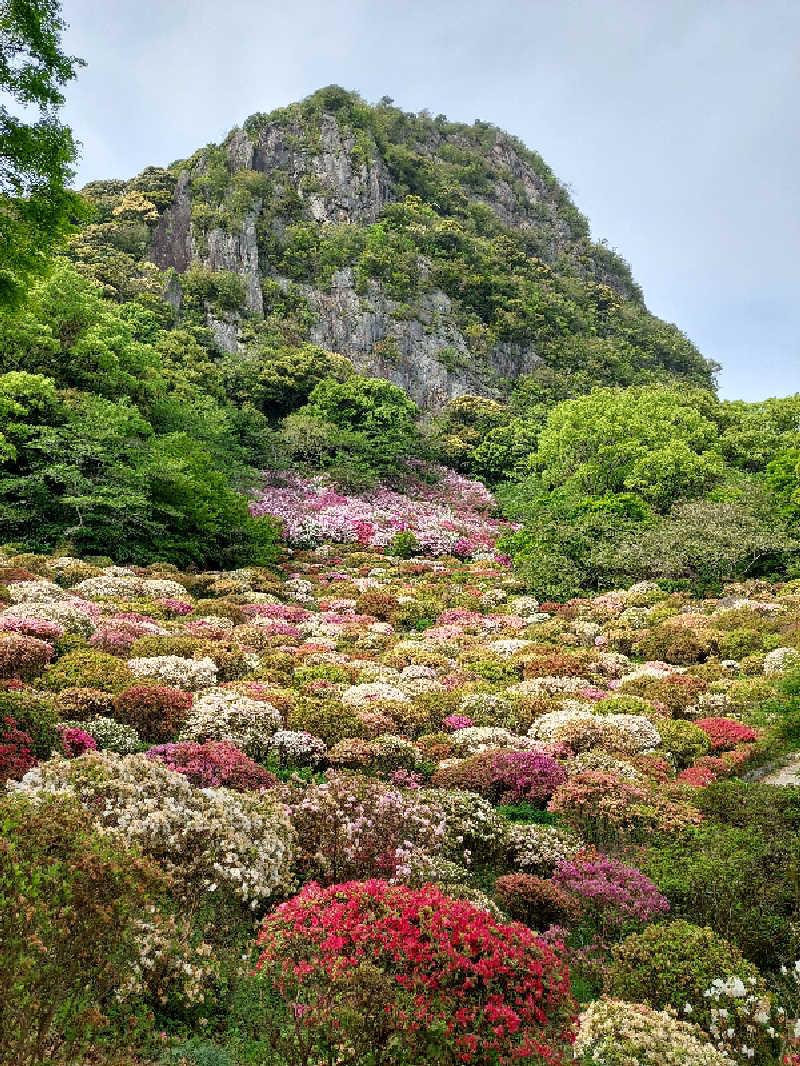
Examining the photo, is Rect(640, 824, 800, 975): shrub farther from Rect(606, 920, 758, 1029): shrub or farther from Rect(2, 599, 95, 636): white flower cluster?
Rect(2, 599, 95, 636): white flower cluster

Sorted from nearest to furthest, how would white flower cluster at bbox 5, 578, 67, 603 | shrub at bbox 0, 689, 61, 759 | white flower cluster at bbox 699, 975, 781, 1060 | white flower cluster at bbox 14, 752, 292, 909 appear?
white flower cluster at bbox 699, 975, 781, 1060, white flower cluster at bbox 14, 752, 292, 909, shrub at bbox 0, 689, 61, 759, white flower cluster at bbox 5, 578, 67, 603

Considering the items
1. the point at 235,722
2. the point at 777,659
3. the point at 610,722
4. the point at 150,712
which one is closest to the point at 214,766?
the point at 235,722

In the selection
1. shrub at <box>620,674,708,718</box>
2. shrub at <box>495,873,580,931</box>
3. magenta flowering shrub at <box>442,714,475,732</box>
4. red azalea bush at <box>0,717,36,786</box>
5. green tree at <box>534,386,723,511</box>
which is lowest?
shrub at <box>495,873,580,931</box>

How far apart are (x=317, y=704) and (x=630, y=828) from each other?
16.4ft

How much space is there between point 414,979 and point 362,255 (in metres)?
66.4

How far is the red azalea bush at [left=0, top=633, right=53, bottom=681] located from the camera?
9680mm

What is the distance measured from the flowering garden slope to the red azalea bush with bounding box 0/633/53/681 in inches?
1.6

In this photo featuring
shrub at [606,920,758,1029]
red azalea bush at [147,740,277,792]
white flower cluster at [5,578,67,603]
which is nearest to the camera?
shrub at [606,920,758,1029]

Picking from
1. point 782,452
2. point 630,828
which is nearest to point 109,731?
point 630,828

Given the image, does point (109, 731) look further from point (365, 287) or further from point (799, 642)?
point (365, 287)

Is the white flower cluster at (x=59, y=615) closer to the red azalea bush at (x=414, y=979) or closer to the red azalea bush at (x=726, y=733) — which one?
the red azalea bush at (x=414, y=979)

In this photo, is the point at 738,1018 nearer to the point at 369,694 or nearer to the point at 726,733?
the point at 726,733

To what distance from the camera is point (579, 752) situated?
1073 cm

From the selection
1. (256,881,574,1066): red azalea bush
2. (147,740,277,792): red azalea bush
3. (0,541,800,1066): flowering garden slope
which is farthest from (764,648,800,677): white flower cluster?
(256,881,574,1066): red azalea bush
